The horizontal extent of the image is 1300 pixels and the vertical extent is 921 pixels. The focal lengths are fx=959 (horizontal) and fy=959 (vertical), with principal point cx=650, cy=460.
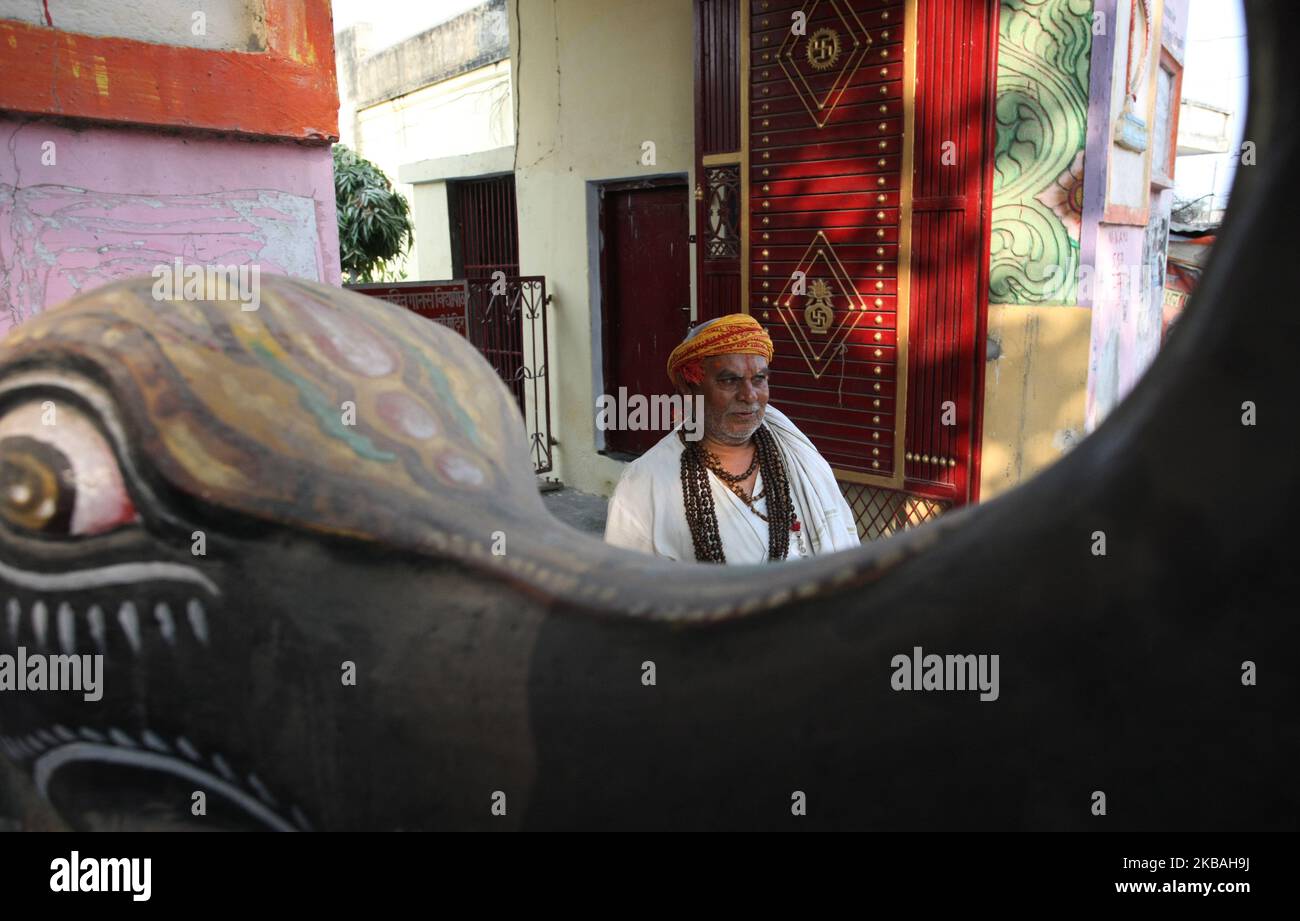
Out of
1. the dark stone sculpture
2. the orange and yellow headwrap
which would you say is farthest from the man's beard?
the dark stone sculpture

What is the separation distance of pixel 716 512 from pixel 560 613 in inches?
71.1

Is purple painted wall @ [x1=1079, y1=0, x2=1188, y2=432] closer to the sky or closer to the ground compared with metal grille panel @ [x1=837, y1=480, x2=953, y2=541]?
closer to the sky

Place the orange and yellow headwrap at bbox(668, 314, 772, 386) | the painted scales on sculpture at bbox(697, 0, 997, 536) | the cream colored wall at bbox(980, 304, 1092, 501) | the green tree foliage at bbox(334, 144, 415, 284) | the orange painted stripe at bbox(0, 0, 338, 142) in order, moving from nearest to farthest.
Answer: the orange painted stripe at bbox(0, 0, 338, 142)
the orange and yellow headwrap at bbox(668, 314, 772, 386)
the cream colored wall at bbox(980, 304, 1092, 501)
the painted scales on sculpture at bbox(697, 0, 997, 536)
the green tree foliage at bbox(334, 144, 415, 284)

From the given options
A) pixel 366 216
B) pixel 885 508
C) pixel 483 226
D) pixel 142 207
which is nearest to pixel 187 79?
pixel 142 207

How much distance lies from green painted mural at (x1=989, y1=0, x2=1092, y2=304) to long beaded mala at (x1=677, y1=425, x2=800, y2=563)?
7.90 ft

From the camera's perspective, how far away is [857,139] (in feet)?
16.1

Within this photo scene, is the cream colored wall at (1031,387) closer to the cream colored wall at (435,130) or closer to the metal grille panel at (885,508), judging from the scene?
the metal grille panel at (885,508)

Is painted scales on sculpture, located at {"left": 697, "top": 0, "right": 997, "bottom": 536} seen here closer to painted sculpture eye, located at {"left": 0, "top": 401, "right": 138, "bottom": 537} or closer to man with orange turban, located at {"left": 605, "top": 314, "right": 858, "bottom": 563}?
man with orange turban, located at {"left": 605, "top": 314, "right": 858, "bottom": 563}

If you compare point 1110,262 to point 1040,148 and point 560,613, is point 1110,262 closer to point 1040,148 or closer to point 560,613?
point 1040,148

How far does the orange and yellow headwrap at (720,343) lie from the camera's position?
2.47 m

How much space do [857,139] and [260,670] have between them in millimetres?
4768

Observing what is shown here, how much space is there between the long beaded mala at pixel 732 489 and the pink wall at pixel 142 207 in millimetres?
1406

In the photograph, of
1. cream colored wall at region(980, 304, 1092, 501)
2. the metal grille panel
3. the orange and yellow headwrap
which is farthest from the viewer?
Result: the metal grille panel

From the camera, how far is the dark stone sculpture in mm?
479
